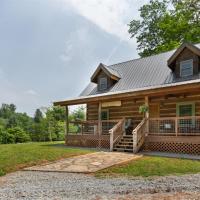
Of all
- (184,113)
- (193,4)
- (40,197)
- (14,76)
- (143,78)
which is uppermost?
(193,4)

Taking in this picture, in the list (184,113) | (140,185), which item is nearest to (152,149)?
(184,113)

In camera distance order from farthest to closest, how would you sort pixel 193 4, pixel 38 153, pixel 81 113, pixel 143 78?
pixel 81 113, pixel 193 4, pixel 143 78, pixel 38 153

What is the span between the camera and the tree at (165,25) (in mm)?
32031

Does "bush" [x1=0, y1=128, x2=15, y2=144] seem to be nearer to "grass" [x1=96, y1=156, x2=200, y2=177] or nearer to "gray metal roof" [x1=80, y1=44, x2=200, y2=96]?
"gray metal roof" [x1=80, y1=44, x2=200, y2=96]

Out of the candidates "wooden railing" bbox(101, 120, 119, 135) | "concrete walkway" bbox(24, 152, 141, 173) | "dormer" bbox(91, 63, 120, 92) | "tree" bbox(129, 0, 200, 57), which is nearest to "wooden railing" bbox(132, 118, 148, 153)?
"concrete walkway" bbox(24, 152, 141, 173)

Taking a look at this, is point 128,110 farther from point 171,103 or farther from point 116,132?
point 116,132

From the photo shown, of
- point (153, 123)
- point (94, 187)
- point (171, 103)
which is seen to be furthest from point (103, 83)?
point (94, 187)

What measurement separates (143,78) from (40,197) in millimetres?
14416

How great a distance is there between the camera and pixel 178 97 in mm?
17500

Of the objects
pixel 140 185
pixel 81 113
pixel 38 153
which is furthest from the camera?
pixel 81 113

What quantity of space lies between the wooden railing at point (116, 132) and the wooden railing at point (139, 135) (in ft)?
5.17

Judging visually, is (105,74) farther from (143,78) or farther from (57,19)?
(57,19)

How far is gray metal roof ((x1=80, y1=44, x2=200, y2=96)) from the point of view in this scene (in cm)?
1894

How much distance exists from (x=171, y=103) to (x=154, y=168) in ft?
26.4
